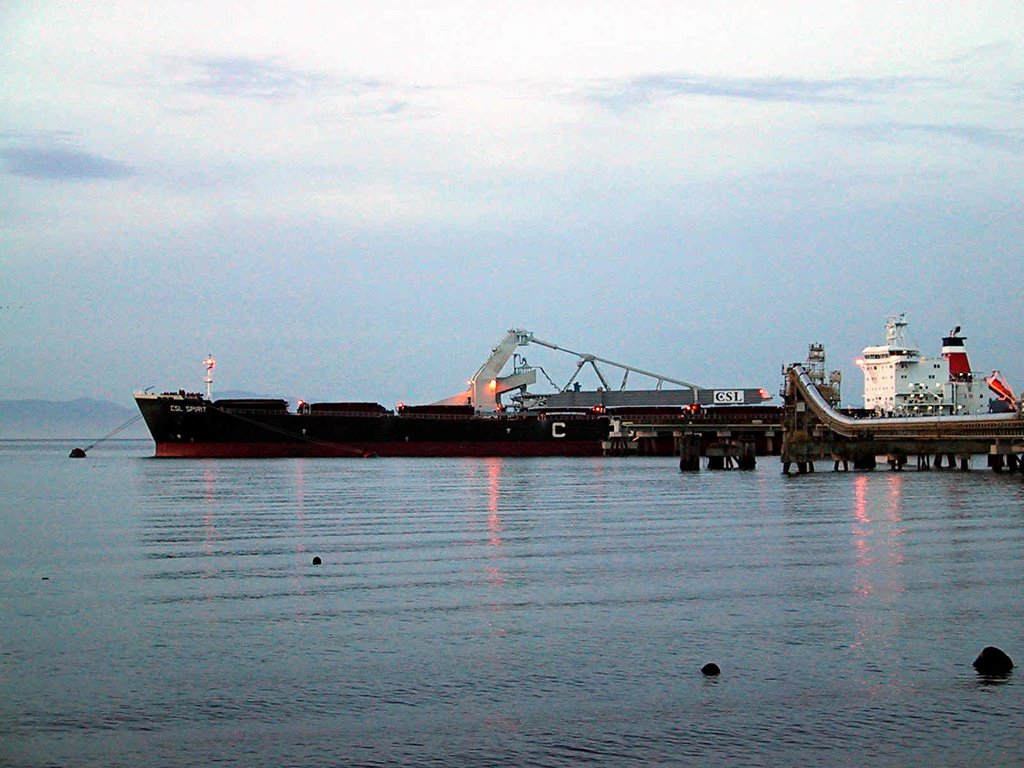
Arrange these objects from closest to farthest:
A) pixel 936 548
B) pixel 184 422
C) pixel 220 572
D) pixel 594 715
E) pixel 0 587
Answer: pixel 594 715 < pixel 0 587 < pixel 220 572 < pixel 936 548 < pixel 184 422

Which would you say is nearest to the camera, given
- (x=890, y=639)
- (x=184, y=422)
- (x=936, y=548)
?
Result: (x=890, y=639)

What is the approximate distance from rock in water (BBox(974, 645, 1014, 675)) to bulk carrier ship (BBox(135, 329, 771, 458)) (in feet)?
257

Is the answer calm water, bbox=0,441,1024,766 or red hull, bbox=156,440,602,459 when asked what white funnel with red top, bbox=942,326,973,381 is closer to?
red hull, bbox=156,440,602,459

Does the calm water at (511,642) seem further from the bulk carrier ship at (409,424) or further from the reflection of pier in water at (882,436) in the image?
the bulk carrier ship at (409,424)

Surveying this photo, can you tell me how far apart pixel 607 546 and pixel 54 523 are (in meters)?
18.9

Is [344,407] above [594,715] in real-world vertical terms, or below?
above

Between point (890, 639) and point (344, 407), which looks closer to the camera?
point (890, 639)

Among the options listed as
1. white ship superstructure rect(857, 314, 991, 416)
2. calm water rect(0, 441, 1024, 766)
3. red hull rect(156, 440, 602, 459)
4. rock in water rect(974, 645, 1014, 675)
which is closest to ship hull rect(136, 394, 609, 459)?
red hull rect(156, 440, 602, 459)

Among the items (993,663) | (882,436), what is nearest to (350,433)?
(882,436)

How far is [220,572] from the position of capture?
2572 centimetres

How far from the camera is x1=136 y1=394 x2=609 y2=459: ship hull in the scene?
302ft

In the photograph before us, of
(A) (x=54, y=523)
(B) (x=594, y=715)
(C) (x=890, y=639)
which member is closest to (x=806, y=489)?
(A) (x=54, y=523)

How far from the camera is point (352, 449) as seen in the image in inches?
3937

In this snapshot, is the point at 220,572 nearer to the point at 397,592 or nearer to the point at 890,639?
the point at 397,592
